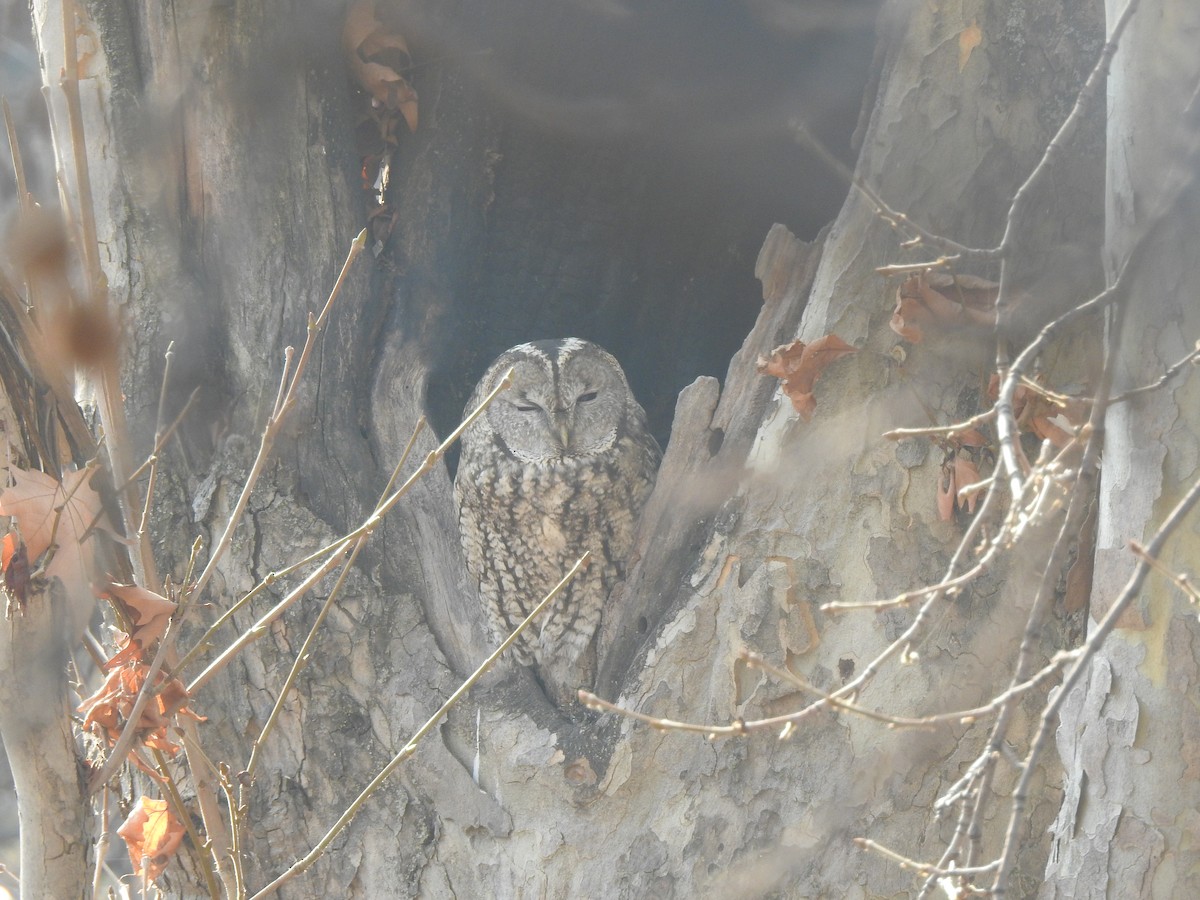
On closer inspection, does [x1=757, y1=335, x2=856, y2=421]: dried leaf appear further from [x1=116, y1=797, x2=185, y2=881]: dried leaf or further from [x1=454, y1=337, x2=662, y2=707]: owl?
[x1=116, y1=797, x2=185, y2=881]: dried leaf

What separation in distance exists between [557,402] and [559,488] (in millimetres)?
243

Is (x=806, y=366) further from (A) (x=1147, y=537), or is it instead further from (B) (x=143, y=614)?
(B) (x=143, y=614)

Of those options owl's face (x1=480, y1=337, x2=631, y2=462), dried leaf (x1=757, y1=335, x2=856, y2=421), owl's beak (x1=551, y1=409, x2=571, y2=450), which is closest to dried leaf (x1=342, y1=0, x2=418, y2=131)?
owl's face (x1=480, y1=337, x2=631, y2=462)

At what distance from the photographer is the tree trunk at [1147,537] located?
1599mm

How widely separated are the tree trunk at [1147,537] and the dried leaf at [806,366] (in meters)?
0.65

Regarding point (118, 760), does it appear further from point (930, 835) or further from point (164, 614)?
point (930, 835)

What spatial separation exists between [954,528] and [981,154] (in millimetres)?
716

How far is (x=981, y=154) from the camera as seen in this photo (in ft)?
7.41

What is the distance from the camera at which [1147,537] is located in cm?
164

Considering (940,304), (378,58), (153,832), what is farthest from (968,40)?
(153,832)

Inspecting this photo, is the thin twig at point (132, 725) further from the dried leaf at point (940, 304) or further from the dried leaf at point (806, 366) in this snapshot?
the dried leaf at point (940, 304)

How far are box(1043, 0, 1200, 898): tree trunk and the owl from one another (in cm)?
176

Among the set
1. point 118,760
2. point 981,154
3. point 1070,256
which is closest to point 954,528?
point 1070,256

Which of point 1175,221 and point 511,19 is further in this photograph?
point 511,19
